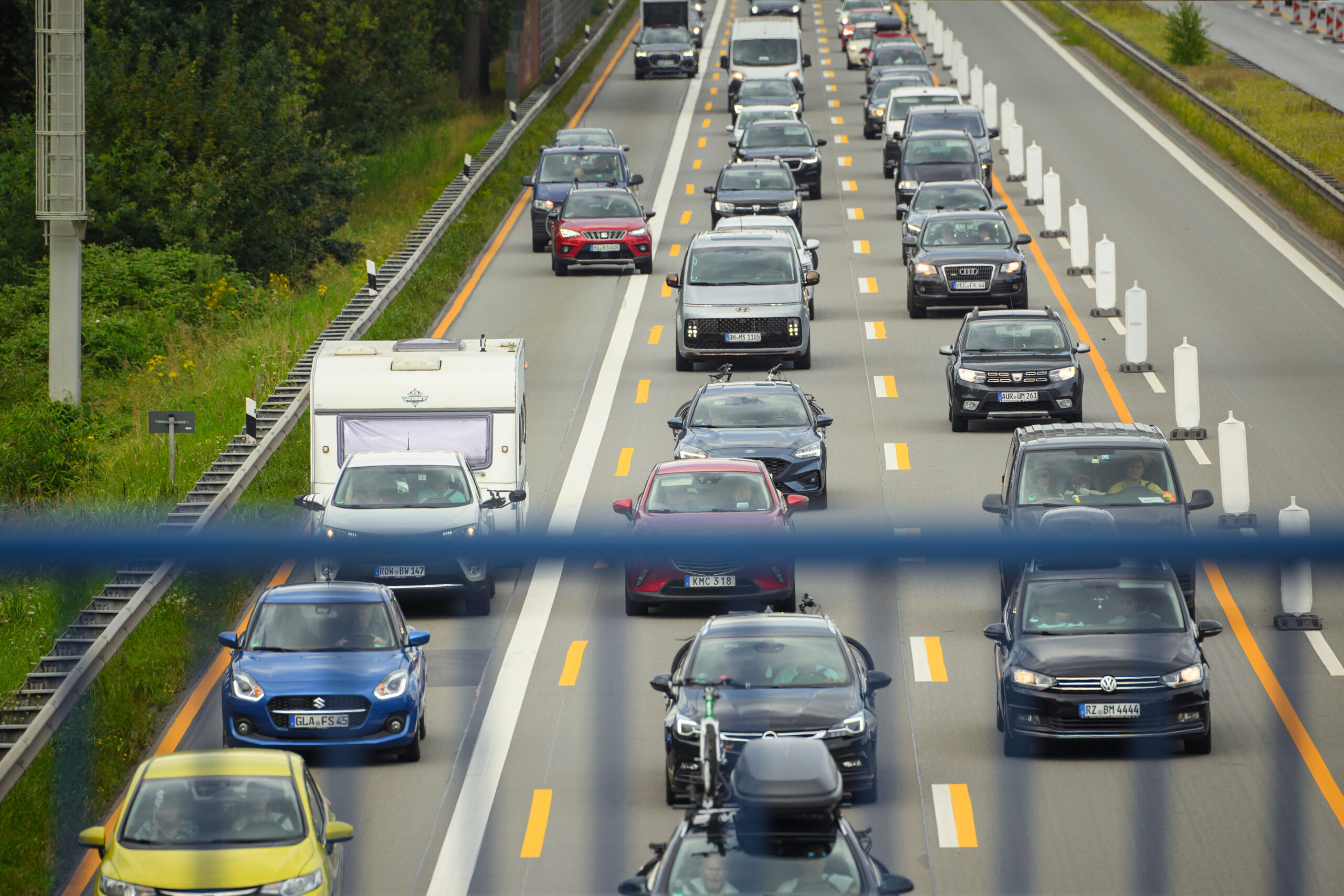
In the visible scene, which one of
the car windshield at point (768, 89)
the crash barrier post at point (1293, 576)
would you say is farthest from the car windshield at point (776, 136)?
the crash barrier post at point (1293, 576)

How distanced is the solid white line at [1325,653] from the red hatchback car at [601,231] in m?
23.1

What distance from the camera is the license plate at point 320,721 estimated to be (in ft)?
54.0

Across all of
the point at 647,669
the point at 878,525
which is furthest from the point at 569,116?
the point at 878,525

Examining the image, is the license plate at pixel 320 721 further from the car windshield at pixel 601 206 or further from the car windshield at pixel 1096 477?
the car windshield at pixel 601 206

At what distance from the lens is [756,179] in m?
44.4

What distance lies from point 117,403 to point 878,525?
33625 mm

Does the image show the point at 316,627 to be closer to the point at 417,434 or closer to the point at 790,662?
the point at 790,662

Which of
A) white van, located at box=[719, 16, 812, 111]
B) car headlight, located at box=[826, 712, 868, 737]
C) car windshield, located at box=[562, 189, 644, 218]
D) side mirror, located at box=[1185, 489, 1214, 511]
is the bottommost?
car headlight, located at box=[826, 712, 868, 737]

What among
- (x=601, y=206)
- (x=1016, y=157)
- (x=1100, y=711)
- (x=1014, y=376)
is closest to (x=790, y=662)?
(x=1100, y=711)

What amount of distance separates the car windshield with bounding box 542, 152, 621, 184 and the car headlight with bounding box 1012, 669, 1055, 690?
100ft

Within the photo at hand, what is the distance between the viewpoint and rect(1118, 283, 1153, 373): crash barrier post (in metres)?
32.5

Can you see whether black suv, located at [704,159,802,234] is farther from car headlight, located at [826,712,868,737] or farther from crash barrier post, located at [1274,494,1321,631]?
crash barrier post, located at [1274,494,1321,631]

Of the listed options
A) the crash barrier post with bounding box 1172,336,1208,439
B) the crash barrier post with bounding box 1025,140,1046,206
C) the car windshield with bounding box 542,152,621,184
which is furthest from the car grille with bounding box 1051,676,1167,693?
the crash barrier post with bounding box 1025,140,1046,206

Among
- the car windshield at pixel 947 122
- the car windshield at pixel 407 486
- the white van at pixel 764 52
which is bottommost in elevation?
the car windshield at pixel 407 486
